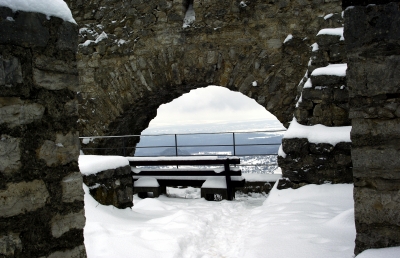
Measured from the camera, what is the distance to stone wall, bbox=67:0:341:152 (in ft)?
24.2

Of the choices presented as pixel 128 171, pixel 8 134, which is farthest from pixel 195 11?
pixel 8 134

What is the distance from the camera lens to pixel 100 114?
9055 mm

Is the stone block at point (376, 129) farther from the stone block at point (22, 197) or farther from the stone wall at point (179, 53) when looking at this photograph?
the stone wall at point (179, 53)

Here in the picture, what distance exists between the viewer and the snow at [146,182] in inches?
253

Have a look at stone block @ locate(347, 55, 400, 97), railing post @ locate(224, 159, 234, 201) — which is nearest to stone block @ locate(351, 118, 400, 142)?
stone block @ locate(347, 55, 400, 97)

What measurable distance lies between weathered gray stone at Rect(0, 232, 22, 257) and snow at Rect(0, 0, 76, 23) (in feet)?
4.17

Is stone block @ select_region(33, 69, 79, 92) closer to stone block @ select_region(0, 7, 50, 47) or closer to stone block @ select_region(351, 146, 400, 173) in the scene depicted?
stone block @ select_region(0, 7, 50, 47)

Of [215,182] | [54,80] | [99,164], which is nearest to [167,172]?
[215,182]

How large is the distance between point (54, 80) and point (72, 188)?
28.4 inches

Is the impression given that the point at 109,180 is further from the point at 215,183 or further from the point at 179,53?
the point at 179,53

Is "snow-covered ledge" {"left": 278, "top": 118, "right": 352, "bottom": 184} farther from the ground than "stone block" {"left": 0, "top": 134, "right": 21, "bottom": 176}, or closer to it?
closer to it

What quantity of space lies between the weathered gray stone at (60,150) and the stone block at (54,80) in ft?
1.02

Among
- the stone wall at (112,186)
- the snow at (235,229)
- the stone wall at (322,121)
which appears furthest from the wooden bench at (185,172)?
the stone wall at (112,186)

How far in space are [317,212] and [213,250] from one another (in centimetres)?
133
